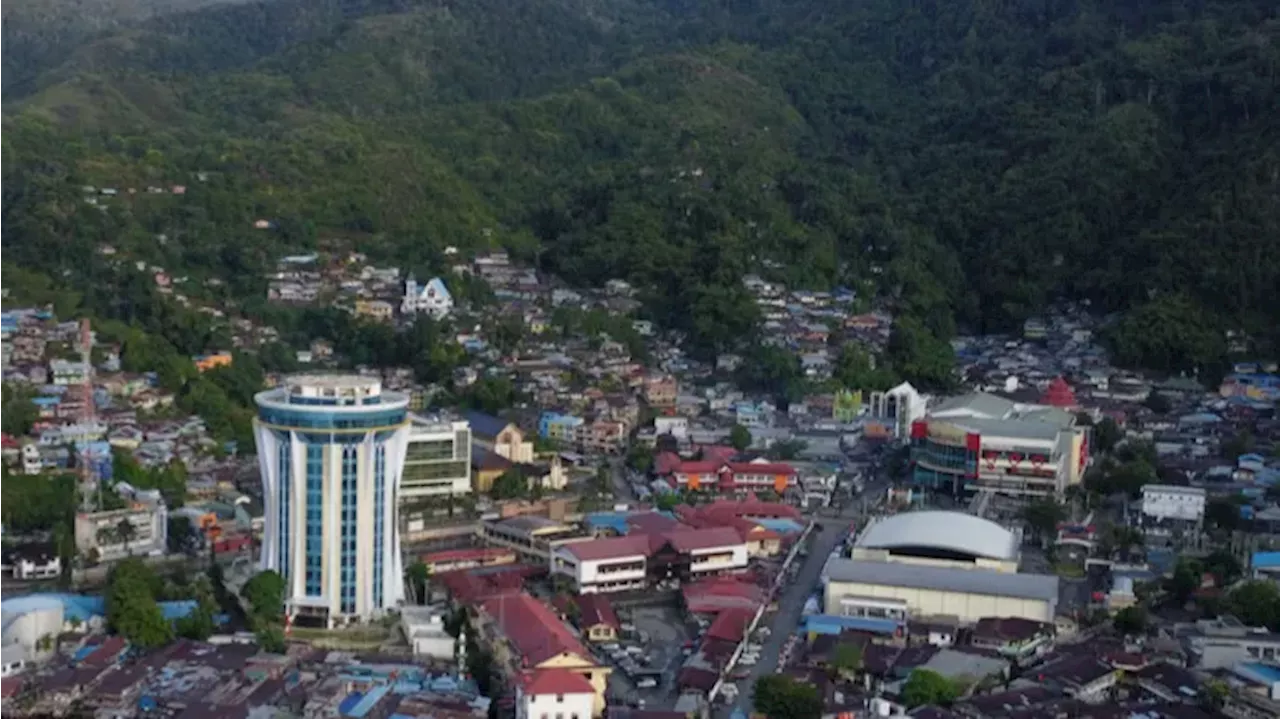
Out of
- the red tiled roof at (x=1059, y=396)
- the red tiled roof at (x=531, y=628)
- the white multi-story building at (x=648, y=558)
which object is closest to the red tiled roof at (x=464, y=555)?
the white multi-story building at (x=648, y=558)

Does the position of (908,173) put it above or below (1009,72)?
below

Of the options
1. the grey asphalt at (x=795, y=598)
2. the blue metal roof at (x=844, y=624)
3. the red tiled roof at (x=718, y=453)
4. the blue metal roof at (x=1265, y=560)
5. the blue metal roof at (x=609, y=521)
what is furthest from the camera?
the red tiled roof at (x=718, y=453)

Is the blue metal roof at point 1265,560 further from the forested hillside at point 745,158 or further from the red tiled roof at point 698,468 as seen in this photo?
the forested hillside at point 745,158

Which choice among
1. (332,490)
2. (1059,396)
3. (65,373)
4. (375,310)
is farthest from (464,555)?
(375,310)

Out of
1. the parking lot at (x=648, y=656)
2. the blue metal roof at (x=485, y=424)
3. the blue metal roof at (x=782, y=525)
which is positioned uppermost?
the blue metal roof at (x=485, y=424)

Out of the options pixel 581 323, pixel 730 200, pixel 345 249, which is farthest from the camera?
pixel 730 200

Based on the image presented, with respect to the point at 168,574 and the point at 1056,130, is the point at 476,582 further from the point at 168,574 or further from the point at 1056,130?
the point at 1056,130

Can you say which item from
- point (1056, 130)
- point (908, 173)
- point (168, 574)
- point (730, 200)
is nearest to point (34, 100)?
point (730, 200)

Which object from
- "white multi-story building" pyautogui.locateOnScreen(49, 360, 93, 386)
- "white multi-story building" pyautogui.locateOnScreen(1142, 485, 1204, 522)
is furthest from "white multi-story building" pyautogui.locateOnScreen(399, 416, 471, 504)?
"white multi-story building" pyautogui.locateOnScreen(1142, 485, 1204, 522)
